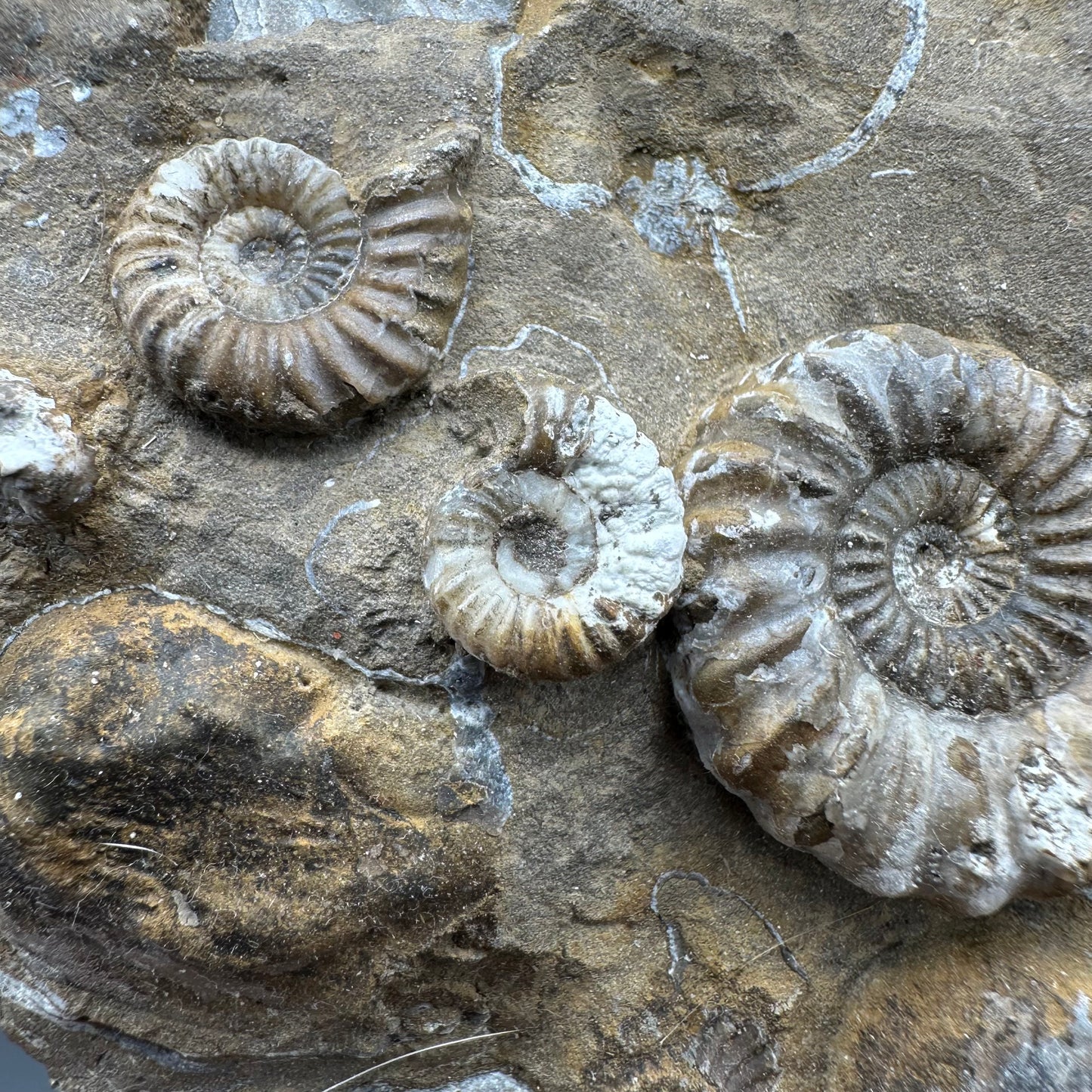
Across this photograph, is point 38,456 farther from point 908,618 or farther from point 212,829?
point 908,618

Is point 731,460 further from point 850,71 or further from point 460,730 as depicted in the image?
point 850,71

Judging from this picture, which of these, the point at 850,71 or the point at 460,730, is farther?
the point at 850,71

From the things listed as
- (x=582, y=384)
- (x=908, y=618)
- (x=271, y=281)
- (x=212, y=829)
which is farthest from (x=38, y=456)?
(x=908, y=618)

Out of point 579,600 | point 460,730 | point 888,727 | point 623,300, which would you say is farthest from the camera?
point 623,300

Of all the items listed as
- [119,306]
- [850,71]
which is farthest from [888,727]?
[119,306]

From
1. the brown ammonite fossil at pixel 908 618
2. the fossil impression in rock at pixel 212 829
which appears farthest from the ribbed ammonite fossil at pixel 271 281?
the brown ammonite fossil at pixel 908 618

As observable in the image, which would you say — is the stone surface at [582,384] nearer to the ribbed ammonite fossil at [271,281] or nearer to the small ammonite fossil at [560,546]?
the ribbed ammonite fossil at [271,281]

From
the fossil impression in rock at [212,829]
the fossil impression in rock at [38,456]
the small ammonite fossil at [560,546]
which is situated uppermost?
the small ammonite fossil at [560,546]
